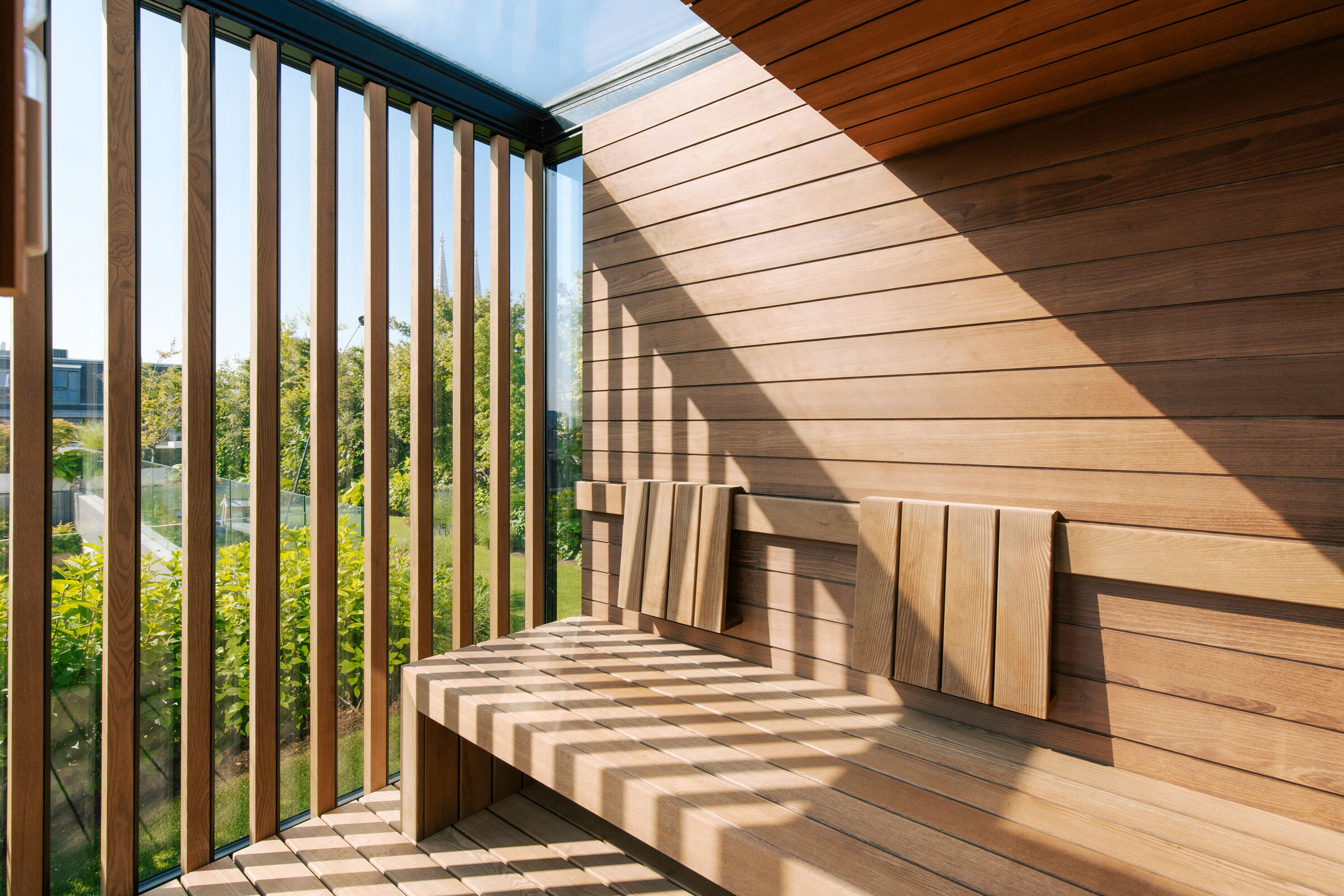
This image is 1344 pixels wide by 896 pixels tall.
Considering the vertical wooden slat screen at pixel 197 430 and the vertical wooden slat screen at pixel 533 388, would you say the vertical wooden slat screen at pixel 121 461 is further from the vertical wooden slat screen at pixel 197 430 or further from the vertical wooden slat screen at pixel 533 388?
the vertical wooden slat screen at pixel 533 388

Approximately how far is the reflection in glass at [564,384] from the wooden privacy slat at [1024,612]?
1.66 metres

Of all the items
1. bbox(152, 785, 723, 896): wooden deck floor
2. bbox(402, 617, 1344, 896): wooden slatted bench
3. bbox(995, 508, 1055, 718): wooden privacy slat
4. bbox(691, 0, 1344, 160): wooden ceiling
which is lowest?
bbox(152, 785, 723, 896): wooden deck floor

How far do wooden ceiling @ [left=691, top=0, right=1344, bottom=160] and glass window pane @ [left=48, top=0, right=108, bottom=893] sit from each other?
1.64 metres

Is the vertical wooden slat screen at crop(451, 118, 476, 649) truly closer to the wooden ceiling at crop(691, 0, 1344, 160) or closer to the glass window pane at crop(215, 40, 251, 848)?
the glass window pane at crop(215, 40, 251, 848)

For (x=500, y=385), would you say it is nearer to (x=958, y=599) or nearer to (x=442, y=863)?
(x=442, y=863)

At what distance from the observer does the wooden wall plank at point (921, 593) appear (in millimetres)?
1715

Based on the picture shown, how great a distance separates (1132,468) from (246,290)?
2.45 metres

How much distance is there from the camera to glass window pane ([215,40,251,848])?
2.01 meters

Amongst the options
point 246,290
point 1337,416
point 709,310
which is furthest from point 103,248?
point 1337,416

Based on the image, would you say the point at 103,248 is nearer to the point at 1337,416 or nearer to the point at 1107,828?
the point at 1107,828

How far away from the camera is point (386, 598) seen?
2.33 metres

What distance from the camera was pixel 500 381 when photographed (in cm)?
272

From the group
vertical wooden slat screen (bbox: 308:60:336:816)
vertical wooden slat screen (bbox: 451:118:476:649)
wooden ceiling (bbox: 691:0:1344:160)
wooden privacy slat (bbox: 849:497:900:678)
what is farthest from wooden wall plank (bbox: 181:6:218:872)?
A: wooden privacy slat (bbox: 849:497:900:678)

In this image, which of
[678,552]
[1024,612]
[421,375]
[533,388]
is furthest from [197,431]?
[1024,612]
